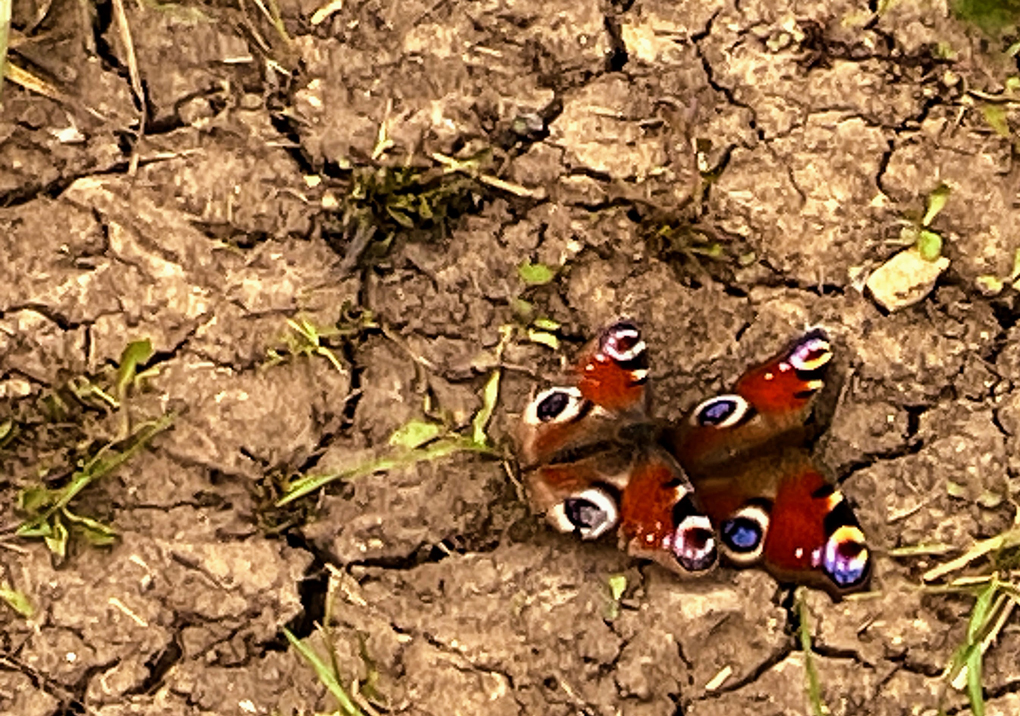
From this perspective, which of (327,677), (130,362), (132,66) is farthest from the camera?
(132,66)

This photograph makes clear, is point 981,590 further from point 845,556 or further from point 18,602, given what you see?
point 18,602

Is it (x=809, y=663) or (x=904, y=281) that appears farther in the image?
(x=904, y=281)

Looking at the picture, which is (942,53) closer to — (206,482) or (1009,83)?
(1009,83)

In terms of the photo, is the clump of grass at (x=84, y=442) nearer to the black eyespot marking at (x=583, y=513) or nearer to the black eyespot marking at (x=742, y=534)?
the black eyespot marking at (x=583, y=513)

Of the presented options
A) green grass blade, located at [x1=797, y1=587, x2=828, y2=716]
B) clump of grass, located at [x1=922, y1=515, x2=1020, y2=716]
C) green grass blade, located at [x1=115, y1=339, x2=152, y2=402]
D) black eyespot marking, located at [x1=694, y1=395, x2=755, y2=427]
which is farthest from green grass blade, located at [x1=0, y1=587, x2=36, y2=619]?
clump of grass, located at [x1=922, y1=515, x2=1020, y2=716]

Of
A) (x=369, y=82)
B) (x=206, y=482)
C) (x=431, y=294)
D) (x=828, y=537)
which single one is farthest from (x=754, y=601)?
(x=369, y=82)

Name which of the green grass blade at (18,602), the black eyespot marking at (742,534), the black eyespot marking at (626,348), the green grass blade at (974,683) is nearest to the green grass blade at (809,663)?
the black eyespot marking at (742,534)

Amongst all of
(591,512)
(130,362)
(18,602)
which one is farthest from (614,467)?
(18,602)
